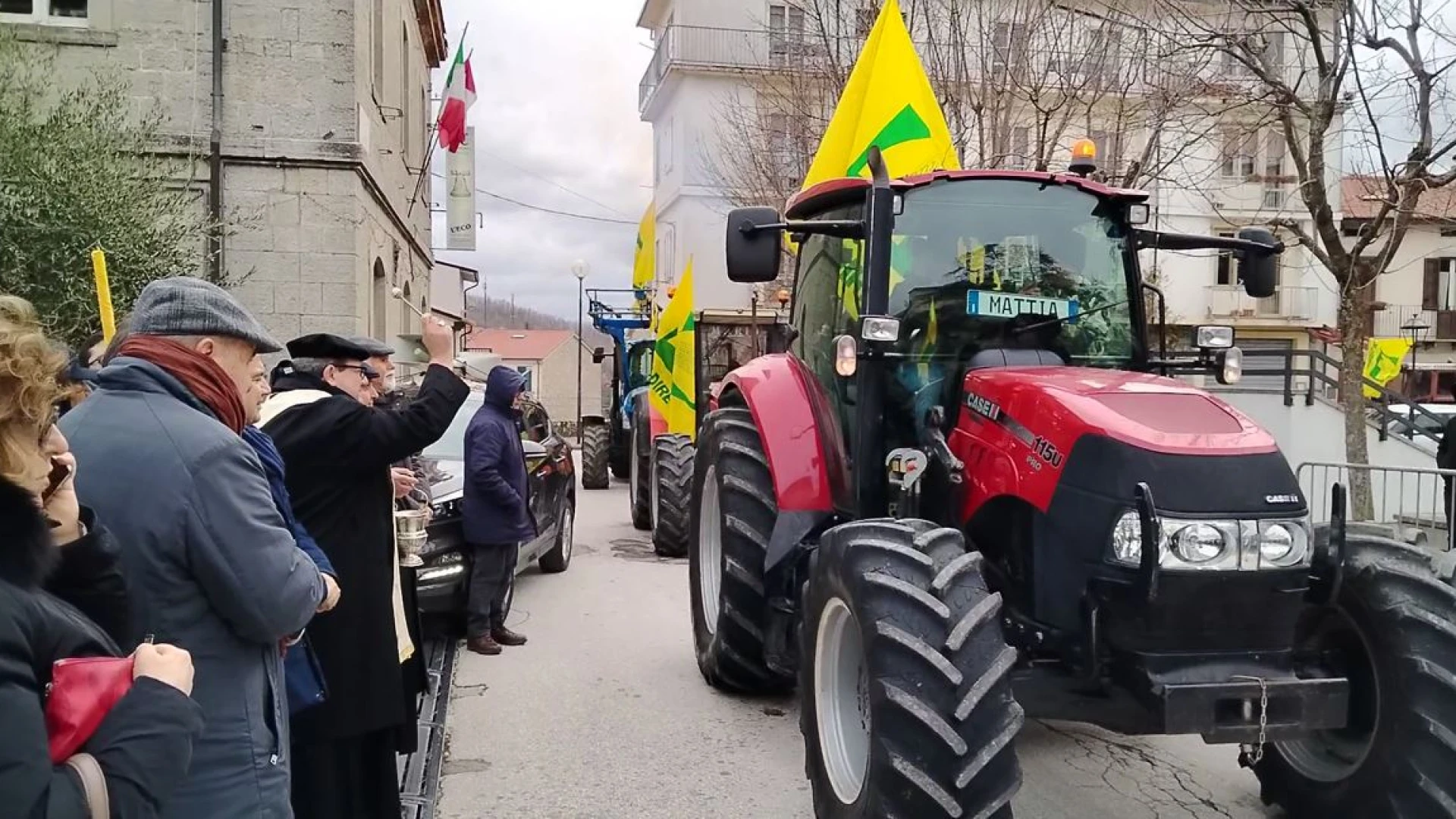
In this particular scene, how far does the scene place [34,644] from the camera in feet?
4.99

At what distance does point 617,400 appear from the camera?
53.5ft

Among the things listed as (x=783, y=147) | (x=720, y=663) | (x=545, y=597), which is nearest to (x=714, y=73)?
(x=783, y=147)

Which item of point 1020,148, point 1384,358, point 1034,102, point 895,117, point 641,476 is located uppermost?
point 1034,102

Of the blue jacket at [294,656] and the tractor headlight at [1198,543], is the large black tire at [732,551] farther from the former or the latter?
the blue jacket at [294,656]

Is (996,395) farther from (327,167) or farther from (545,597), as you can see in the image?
(327,167)

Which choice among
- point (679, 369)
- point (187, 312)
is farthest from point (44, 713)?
point (679, 369)

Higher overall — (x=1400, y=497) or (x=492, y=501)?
(x=492, y=501)

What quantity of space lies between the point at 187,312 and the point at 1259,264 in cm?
391

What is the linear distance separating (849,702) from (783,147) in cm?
1449

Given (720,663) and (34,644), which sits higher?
(34,644)

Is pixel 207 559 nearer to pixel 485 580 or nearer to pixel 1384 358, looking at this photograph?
pixel 485 580

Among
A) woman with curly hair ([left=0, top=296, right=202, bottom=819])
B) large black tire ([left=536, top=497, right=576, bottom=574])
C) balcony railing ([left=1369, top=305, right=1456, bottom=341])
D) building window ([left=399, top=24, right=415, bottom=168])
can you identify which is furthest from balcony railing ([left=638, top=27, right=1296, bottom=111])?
balcony railing ([left=1369, top=305, right=1456, bottom=341])

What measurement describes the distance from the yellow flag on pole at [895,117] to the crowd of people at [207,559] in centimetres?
435

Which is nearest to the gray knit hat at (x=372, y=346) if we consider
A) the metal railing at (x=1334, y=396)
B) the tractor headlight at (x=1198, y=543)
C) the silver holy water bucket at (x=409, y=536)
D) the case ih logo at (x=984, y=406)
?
the silver holy water bucket at (x=409, y=536)
